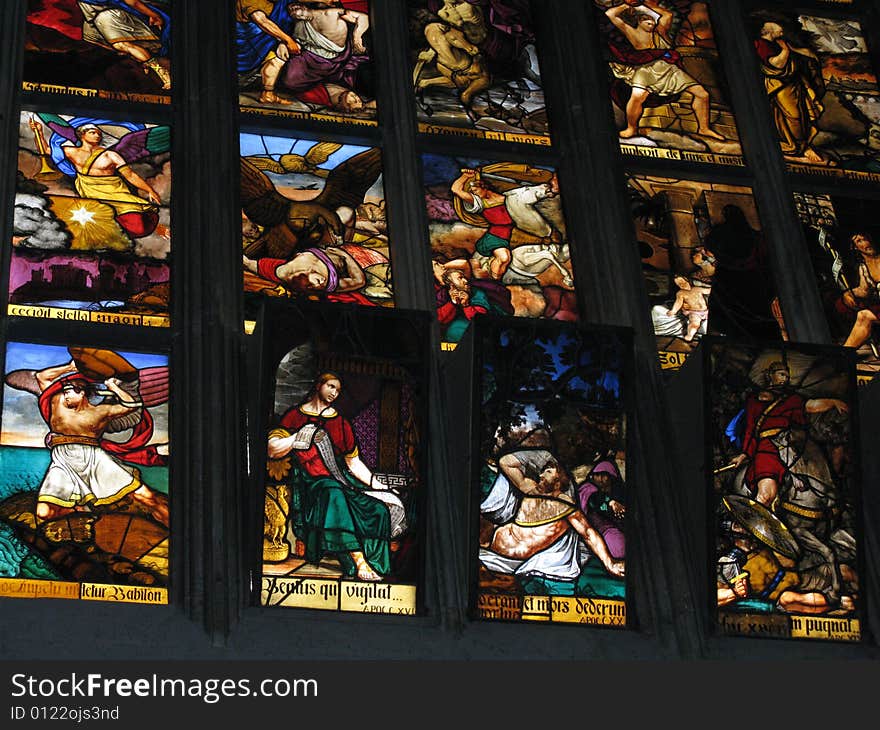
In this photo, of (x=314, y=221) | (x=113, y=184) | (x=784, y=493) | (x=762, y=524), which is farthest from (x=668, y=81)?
(x=113, y=184)

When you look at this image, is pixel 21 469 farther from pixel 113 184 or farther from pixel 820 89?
pixel 820 89

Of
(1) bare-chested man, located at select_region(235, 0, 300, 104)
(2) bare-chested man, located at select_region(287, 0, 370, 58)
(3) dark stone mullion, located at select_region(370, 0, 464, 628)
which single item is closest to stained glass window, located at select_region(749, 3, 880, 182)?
(3) dark stone mullion, located at select_region(370, 0, 464, 628)

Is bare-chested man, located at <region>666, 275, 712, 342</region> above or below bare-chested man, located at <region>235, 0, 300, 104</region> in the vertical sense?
below

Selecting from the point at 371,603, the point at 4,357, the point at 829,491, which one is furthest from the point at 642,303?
the point at 4,357

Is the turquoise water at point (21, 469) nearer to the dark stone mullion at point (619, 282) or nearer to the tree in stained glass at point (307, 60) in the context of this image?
the dark stone mullion at point (619, 282)

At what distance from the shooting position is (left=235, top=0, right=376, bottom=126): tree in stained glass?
34.5 feet

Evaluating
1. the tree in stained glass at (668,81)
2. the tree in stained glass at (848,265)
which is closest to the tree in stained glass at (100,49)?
the tree in stained glass at (668,81)

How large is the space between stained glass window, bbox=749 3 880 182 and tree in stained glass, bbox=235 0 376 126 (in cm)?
245

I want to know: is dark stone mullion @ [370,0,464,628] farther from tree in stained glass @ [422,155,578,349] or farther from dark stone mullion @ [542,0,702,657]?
dark stone mullion @ [542,0,702,657]

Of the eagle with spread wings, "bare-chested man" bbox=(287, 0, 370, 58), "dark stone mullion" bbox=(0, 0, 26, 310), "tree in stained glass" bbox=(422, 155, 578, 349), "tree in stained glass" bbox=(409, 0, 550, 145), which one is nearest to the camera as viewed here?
"dark stone mullion" bbox=(0, 0, 26, 310)

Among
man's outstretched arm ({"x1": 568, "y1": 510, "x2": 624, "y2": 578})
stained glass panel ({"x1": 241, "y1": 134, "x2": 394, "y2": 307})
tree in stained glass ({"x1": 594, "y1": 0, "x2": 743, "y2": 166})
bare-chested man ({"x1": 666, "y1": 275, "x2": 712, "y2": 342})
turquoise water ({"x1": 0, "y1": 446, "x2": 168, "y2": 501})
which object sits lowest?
man's outstretched arm ({"x1": 568, "y1": 510, "x2": 624, "y2": 578})

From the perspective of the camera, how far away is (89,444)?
8945 millimetres

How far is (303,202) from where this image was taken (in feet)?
33.1

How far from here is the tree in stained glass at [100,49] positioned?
33.8 feet
